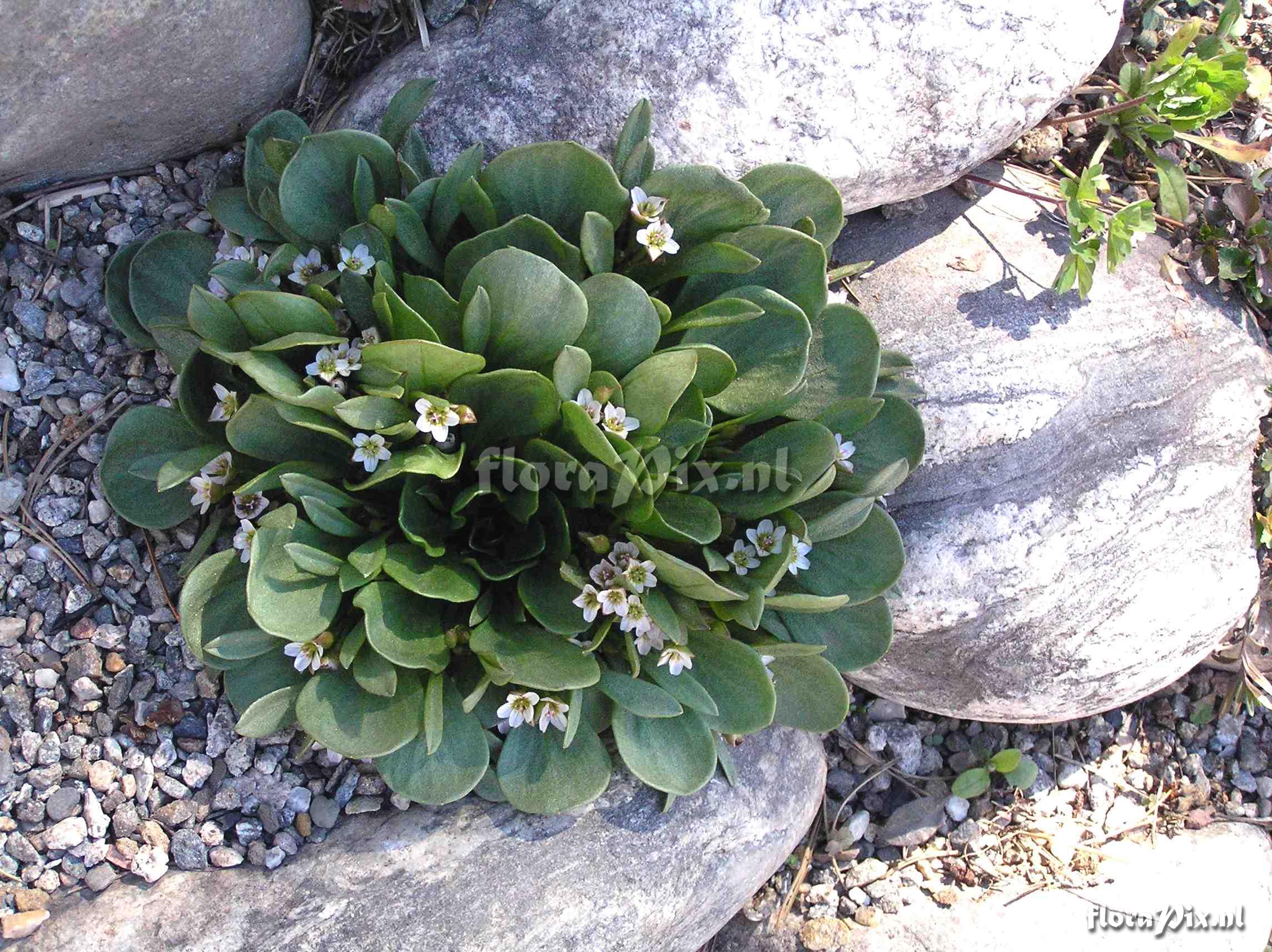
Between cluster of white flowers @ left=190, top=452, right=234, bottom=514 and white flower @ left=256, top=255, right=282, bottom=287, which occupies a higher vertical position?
A: white flower @ left=256, top=255, right=282, bottom=287

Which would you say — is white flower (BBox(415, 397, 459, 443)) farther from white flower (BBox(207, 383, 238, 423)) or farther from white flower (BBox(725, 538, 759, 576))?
white flower (BBox(725, 538, 759, 576))

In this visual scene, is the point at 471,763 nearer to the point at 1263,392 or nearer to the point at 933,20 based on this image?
the point at 933,20

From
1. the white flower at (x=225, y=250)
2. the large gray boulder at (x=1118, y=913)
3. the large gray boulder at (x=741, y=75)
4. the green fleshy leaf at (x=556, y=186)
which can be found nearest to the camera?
the green fleshy leaf at (x=556, y=186)

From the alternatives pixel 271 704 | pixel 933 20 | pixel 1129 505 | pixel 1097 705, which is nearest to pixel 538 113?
pixel 933 20

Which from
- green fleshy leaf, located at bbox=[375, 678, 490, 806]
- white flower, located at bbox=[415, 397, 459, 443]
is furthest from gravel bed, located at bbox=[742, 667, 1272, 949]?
white flower, located at bbox=[415, 397, 459, 443]

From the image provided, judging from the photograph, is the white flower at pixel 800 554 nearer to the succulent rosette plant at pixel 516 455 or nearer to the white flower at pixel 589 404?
the succulent rosette plant at pixel 516 455

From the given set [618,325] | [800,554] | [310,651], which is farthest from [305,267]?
[800,554]

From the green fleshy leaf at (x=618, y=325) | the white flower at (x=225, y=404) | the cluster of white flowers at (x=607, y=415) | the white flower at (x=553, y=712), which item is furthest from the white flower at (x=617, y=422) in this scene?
the white flower at (x=225, y=404)
